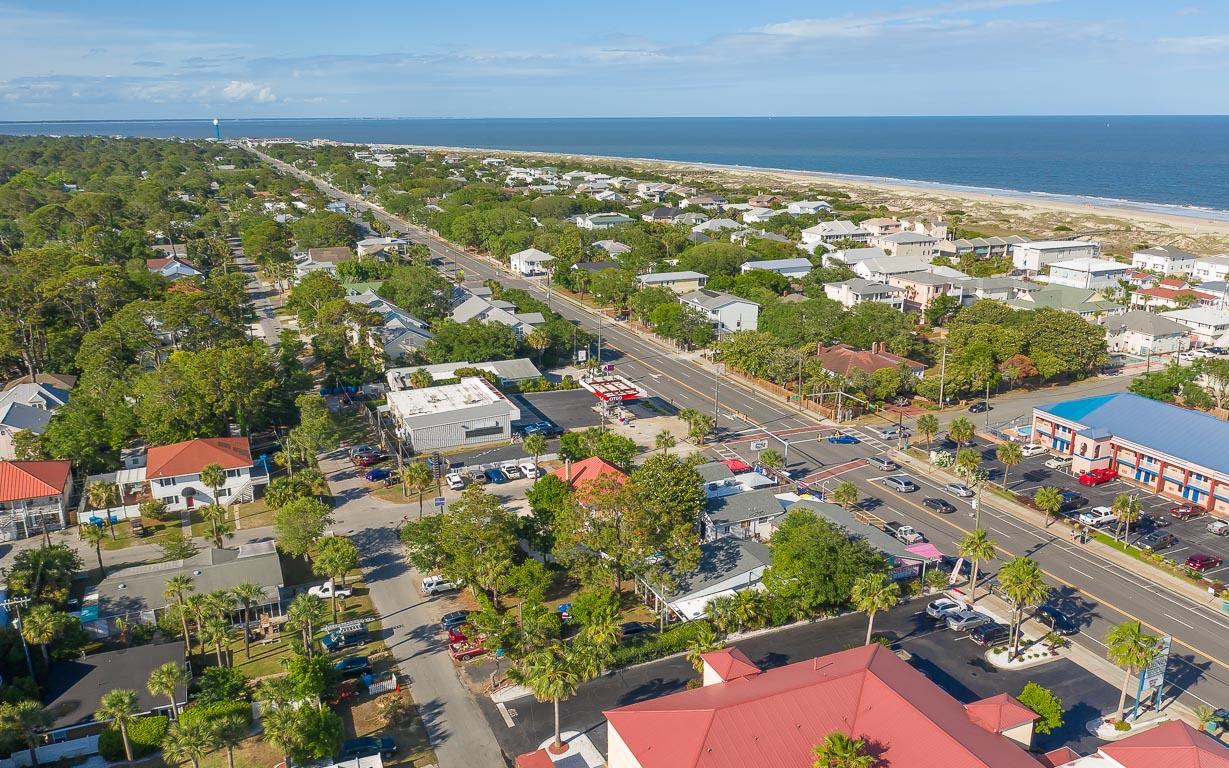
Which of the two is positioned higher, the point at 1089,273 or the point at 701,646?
the point at 1089,273

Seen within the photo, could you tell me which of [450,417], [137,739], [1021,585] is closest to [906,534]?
[1021,585]

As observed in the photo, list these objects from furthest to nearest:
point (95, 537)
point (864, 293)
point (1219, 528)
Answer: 1. point (864, 293)
2. point (1219, 528)
3. point (95, 537)

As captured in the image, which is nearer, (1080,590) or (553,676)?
(553,676)

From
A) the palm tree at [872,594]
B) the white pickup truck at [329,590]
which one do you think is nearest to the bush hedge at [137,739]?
the white pickup truck at [329,590]

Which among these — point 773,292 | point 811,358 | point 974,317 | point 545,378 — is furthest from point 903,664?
point 773,292

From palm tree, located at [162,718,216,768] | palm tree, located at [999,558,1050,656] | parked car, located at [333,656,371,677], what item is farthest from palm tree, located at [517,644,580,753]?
palm tree, located at [999,558,1050,656]

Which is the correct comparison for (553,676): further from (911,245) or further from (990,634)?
(911,245)

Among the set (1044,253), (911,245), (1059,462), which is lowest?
(1059,462)
